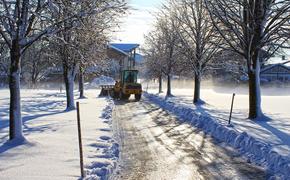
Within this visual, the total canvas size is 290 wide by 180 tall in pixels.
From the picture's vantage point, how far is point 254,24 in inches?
706

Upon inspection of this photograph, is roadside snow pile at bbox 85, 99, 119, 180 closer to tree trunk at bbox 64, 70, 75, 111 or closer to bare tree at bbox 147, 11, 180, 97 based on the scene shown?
tree trunk at bbox 64, 70, 75, 111

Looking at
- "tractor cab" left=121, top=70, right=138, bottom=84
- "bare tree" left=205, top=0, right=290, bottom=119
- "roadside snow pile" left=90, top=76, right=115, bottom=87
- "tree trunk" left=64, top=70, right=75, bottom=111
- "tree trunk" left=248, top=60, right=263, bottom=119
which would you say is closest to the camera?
"bare tree" left=205, top=0, right=290, bottom=119

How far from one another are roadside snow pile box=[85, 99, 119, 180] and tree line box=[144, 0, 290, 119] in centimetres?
819

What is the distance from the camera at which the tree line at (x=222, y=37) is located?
18.4m

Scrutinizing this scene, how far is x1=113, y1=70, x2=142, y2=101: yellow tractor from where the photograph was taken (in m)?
35.9

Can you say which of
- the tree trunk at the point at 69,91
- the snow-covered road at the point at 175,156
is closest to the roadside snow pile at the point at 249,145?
the snow-covered road at the point at 175,156

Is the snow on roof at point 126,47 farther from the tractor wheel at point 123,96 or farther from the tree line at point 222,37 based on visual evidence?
the tractor wheel at point 123,96

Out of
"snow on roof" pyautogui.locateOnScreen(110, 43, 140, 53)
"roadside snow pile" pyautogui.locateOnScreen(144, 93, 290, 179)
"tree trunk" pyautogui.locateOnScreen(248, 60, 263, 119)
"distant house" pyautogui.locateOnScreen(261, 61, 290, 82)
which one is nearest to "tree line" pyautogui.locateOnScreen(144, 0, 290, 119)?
"tree trunk" pyautogui.locateOnScreen(248, 60, 263, 119)

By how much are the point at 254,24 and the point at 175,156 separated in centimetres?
869

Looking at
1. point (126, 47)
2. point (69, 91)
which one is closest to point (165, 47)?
point (69, 91)

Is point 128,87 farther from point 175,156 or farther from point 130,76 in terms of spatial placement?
point 175,156

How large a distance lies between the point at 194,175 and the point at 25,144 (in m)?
4.84

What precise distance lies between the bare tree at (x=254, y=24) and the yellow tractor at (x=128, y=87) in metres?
16.9

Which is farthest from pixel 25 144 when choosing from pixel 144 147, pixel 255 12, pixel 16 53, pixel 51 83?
pixel 51 83
